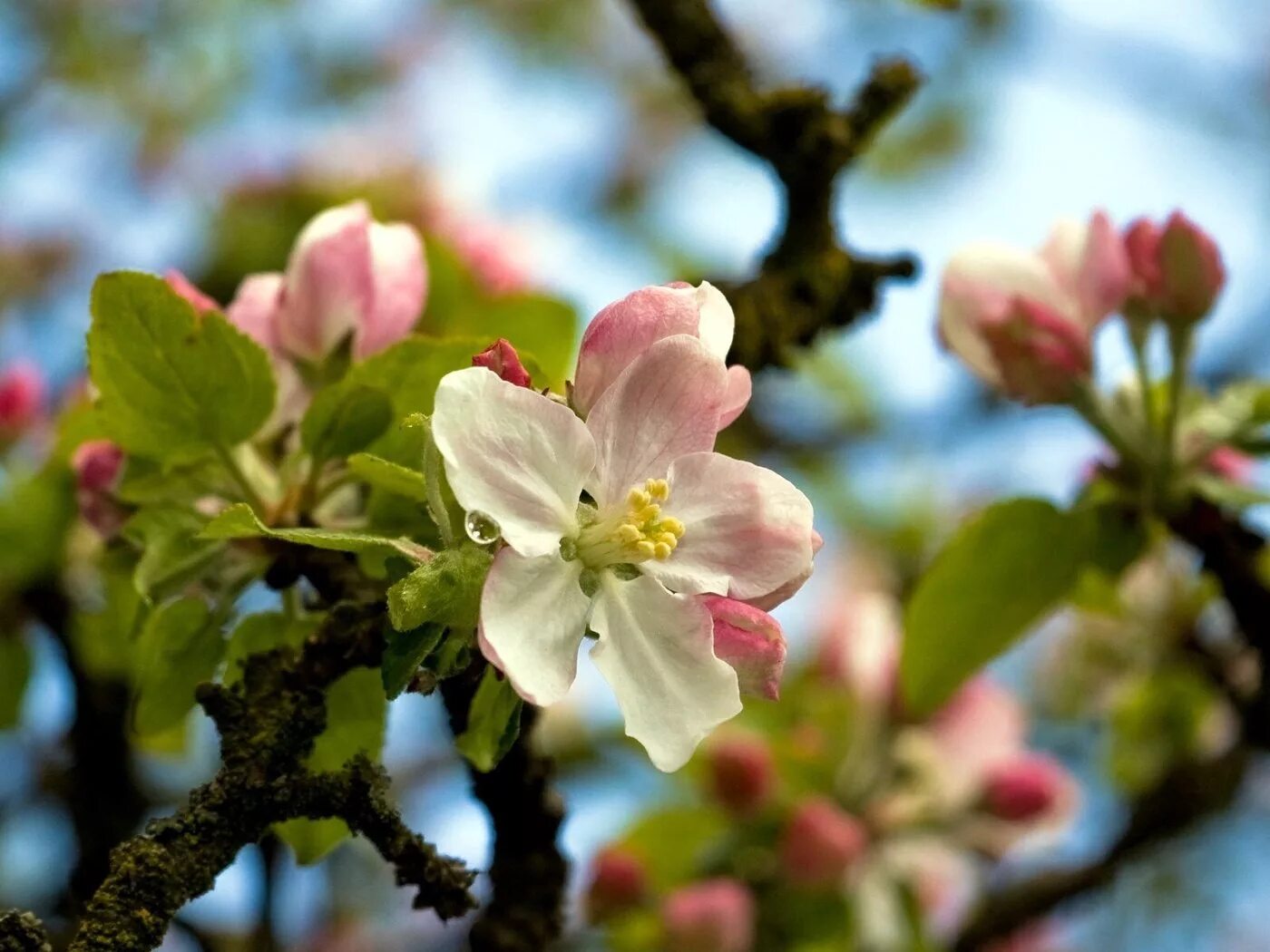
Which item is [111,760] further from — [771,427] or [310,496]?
[771,427]

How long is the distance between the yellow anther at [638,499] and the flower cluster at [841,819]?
87cm

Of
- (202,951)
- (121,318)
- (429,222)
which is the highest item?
(121,318)

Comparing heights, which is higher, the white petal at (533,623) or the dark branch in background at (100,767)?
the white petal at (533,623)

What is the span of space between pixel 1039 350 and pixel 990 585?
188 mm

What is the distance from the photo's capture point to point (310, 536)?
0.69 metres

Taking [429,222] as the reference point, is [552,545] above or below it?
above

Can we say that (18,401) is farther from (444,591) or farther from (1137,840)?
(1137,840)

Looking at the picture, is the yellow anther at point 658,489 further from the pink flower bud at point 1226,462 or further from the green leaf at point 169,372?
the pink flower bud at point 1226,462

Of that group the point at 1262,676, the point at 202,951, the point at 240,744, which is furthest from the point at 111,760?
the point at 1262,676

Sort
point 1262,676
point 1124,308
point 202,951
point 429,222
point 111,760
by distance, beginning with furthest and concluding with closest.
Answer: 1. point 429,222
2. point 111,760
3. point 1262,676
4. point 1124,308
5. point 202,951

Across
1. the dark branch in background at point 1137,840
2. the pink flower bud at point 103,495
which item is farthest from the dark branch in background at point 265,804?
the dark branch in background at point 1137,840

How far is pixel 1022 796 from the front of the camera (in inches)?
62.9

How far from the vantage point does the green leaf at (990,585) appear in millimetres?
1155

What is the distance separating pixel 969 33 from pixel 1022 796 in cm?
281
